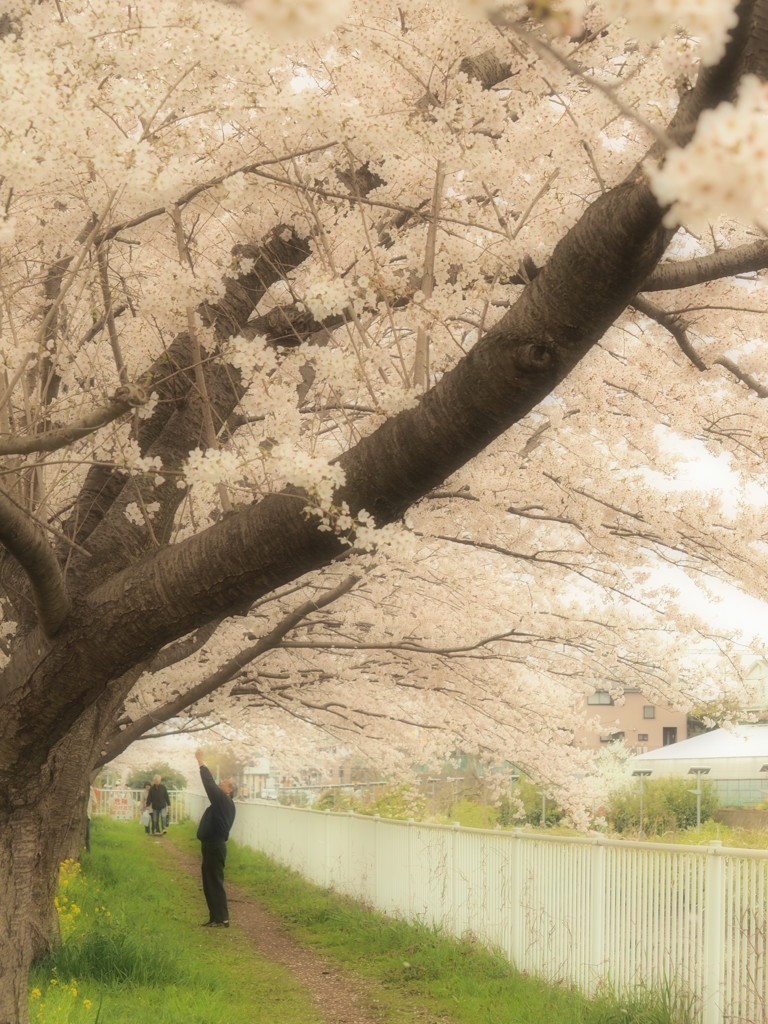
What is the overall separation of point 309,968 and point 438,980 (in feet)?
5.12

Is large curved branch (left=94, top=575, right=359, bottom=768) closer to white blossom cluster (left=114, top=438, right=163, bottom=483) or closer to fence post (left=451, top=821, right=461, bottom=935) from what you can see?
fence post (left=451, top=821, right=461, bottom=935)

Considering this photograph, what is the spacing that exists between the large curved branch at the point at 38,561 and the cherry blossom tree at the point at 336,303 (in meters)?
0.02

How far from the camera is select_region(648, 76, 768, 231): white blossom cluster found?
4.60 ft

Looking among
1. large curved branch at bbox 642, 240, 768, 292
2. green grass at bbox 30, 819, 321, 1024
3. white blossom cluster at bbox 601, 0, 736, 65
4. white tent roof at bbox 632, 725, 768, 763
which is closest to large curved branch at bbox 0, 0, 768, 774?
large curved branch at bbox 642, 240, 768, 292

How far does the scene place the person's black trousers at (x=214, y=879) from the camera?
12133 millimetres

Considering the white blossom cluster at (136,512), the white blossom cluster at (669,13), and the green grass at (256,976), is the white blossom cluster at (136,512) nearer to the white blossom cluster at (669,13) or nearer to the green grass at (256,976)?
the green grass at (256,976)

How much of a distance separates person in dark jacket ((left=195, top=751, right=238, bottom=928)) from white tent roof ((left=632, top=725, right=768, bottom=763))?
43.4 feet

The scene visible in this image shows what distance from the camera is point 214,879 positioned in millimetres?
12273

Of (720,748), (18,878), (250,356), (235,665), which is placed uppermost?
(250,356)

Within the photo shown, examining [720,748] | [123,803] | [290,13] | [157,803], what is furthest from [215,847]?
[123,803]

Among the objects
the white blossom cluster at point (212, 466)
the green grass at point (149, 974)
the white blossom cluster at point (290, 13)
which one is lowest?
the green grass at point (149, 974)

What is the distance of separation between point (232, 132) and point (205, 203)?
88 cm

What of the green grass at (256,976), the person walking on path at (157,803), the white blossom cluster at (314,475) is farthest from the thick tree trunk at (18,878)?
the person walking on path at (157,803)

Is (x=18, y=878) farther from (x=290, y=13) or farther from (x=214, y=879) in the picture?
(x=214, y=879)
